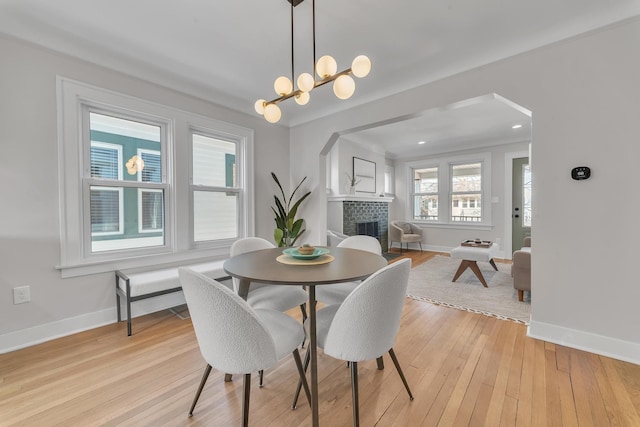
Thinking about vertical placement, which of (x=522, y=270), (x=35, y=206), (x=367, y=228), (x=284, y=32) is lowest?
(x=522, y=270)

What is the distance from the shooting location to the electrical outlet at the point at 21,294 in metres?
1.97

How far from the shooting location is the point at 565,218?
2.03 meters

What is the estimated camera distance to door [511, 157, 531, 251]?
510 centimetres

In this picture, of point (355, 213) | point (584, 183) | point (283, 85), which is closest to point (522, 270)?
point (584, 183)

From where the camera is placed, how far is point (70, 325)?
2.21 meters

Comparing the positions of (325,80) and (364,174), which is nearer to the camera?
(325,80)

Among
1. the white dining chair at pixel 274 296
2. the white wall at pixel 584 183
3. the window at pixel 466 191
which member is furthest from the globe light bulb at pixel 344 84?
the window at pixel 466 191

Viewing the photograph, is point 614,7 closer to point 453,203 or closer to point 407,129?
point 407,129

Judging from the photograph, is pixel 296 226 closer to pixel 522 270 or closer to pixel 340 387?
pixel 340 387

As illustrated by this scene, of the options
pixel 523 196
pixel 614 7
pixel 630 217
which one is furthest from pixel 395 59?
pixel 523 196

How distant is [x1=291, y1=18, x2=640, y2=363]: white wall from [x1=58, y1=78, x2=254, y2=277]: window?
2921 millimetres

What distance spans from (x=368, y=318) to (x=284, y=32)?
82.6 inches

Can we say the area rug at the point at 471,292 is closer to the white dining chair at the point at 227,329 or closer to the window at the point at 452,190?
the window at the point at 452,190

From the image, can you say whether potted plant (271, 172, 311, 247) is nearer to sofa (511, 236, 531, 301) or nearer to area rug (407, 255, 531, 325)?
area rug (407, 255, 531, 325)
